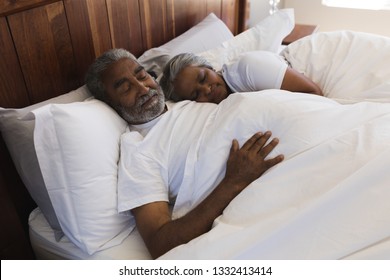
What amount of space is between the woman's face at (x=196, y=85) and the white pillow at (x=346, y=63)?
414mm

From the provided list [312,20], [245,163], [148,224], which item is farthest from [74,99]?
[312,20]

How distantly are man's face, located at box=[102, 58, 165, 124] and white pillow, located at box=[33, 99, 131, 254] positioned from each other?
0.53 feet

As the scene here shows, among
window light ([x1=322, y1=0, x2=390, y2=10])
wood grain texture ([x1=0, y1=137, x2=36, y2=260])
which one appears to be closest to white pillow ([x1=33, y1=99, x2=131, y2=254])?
wood grain texture ([x1=0, y1=137, x2=36, y2=260])

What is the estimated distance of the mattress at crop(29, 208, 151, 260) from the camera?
0.90 meters

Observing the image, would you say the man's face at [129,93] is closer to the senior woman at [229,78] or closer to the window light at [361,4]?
the senior woman at [229,78]

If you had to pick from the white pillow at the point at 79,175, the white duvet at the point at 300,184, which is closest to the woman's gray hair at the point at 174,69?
the white duvet at the point at 300,184

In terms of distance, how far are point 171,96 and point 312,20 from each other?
1917 millimetres

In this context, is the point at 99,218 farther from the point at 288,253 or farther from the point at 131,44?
the point at 131,44

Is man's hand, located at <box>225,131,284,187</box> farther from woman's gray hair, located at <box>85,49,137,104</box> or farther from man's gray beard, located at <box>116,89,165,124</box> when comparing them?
woman's gray hair, located at <box>85,49,137,104</box>

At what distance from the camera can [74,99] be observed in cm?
107

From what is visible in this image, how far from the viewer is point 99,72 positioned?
3.59 feet

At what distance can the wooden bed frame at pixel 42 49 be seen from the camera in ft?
2.99

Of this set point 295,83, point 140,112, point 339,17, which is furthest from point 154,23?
point 339,17

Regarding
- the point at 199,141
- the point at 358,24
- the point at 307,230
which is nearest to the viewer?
the point at 307,230
